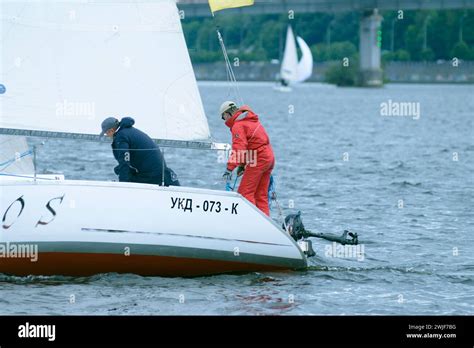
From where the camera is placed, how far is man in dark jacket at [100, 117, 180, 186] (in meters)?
14.8

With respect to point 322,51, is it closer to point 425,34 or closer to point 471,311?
point 425,34

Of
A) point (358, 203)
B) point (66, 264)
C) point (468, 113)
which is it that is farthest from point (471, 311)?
point (468, 113)

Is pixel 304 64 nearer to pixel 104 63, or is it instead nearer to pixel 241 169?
pixel 241 169

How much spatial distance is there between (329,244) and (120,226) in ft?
16.5

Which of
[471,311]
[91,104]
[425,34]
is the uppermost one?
[425,34]


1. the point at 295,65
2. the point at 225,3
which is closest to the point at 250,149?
the point at 225,3

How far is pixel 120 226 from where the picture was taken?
47.8ft

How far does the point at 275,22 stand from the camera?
172 meters

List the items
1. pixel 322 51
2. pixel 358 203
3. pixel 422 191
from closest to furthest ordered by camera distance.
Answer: pixel 358 203 < pixel 422 191 < pixel 322 51

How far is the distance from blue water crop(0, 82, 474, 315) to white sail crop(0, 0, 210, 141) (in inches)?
39.3

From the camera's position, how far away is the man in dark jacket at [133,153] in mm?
14750

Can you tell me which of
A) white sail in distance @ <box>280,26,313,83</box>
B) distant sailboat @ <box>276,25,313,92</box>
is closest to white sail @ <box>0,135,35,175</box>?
white sail in distance @ <box>280,26,313,83</box>

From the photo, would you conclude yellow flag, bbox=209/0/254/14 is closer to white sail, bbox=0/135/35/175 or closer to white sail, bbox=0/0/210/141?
white sail, bbox=0/0/210/141
